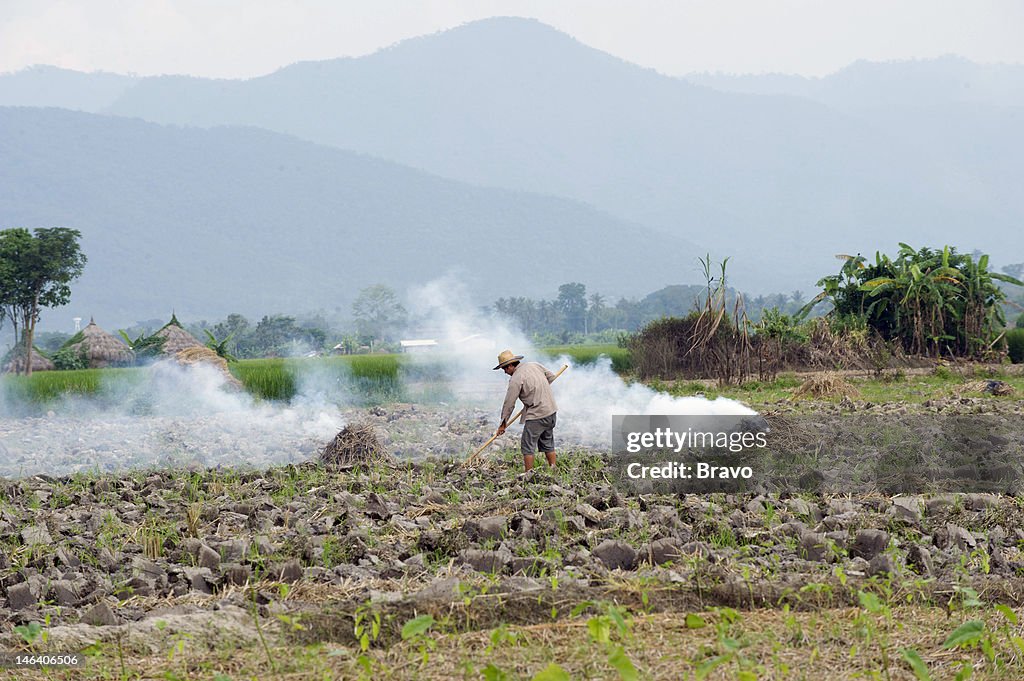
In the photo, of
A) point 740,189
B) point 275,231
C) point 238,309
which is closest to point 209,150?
point 275,231

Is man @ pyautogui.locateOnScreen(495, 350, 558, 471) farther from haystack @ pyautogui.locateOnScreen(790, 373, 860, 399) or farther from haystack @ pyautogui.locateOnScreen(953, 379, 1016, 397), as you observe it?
haystack @ pyautogui.locateOnScreen(953, 379, 1016, 397)

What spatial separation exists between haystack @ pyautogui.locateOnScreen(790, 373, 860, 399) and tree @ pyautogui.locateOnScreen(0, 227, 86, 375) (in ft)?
76.5

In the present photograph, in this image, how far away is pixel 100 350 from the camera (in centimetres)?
2877

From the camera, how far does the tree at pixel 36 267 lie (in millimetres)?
31219

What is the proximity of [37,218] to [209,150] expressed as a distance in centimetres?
3367

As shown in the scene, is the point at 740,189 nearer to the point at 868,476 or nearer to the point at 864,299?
the point at 864,299

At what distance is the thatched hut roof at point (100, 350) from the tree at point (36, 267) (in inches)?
88.8

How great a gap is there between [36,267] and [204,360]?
616 inches

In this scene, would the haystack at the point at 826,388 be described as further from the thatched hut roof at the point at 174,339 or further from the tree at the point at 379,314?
the tree at the point at 379,314

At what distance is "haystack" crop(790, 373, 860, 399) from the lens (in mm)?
14445

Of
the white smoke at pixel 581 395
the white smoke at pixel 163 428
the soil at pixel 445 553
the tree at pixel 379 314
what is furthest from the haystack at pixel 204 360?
the tree at pixel 379 314

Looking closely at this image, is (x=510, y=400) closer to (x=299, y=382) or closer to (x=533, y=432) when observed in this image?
(x=533, y=432)

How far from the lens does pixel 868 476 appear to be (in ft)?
23.6

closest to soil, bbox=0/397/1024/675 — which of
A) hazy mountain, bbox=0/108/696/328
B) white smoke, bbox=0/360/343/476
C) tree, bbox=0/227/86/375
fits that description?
white smoke, bbox=0/360/343/476
